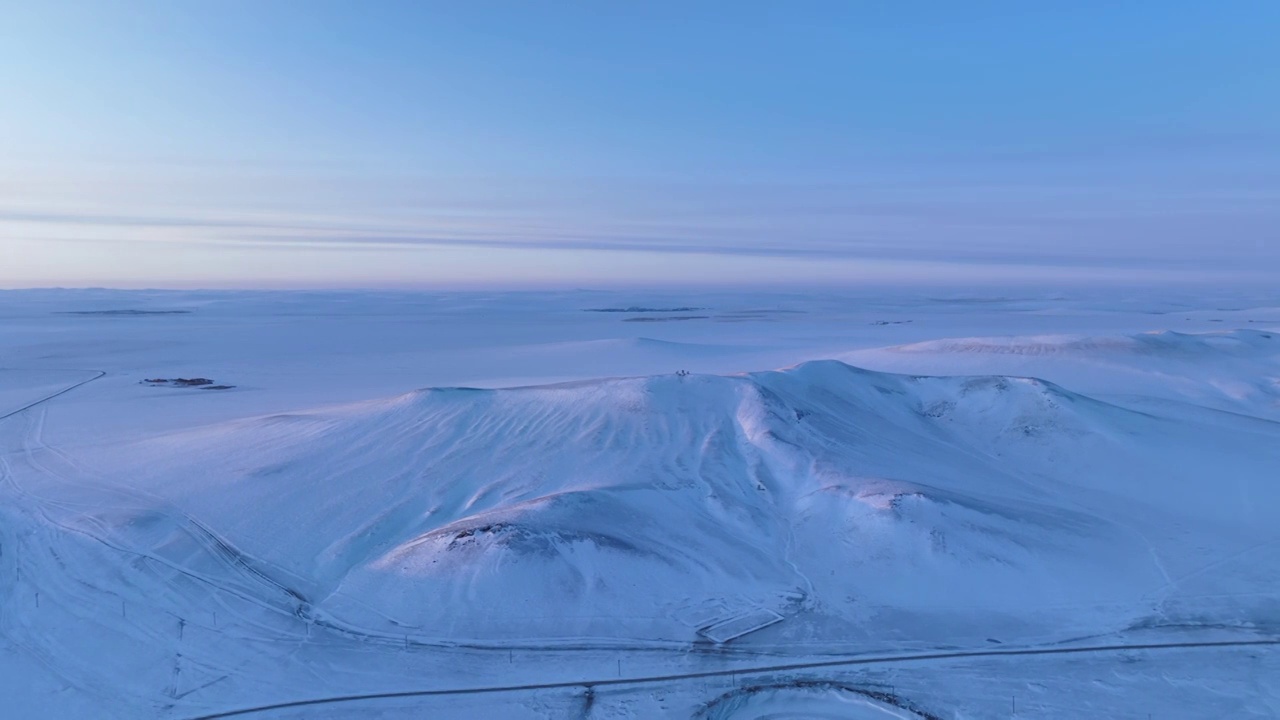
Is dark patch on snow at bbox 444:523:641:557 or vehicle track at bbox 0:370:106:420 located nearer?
dark patch on snow at bbox 444:523:641:557

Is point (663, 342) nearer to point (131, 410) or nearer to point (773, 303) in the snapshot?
point (131, 410)

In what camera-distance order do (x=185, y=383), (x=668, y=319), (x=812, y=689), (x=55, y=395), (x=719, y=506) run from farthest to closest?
(x=668, y=319) < (x=185, y=383) < (x=55, y=395) < (x=719, y=506) < (x=812, y=689)

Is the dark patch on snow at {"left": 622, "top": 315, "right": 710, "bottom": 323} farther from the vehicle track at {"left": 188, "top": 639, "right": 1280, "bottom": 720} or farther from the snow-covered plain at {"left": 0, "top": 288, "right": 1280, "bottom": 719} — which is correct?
the vehicle track at {"left": 188, "top": 639, "right": 1280, "bottom": 720}

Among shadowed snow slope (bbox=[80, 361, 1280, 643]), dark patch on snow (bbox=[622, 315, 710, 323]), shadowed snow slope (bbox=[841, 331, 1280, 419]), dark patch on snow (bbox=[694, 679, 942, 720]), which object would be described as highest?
dark patch on snow (bbox=[622, 315, 710, 323])

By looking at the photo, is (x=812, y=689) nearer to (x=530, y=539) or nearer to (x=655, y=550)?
(x=655, y=550)

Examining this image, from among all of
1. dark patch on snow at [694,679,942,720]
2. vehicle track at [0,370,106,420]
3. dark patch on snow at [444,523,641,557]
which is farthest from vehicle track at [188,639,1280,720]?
vehicle track at [0,370,106,420]

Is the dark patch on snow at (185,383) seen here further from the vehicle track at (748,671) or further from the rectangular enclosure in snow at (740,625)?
the rectangular enclosure in snow at (740,625)

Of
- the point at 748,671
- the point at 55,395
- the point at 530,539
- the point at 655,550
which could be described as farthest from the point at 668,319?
the point at 748,671
